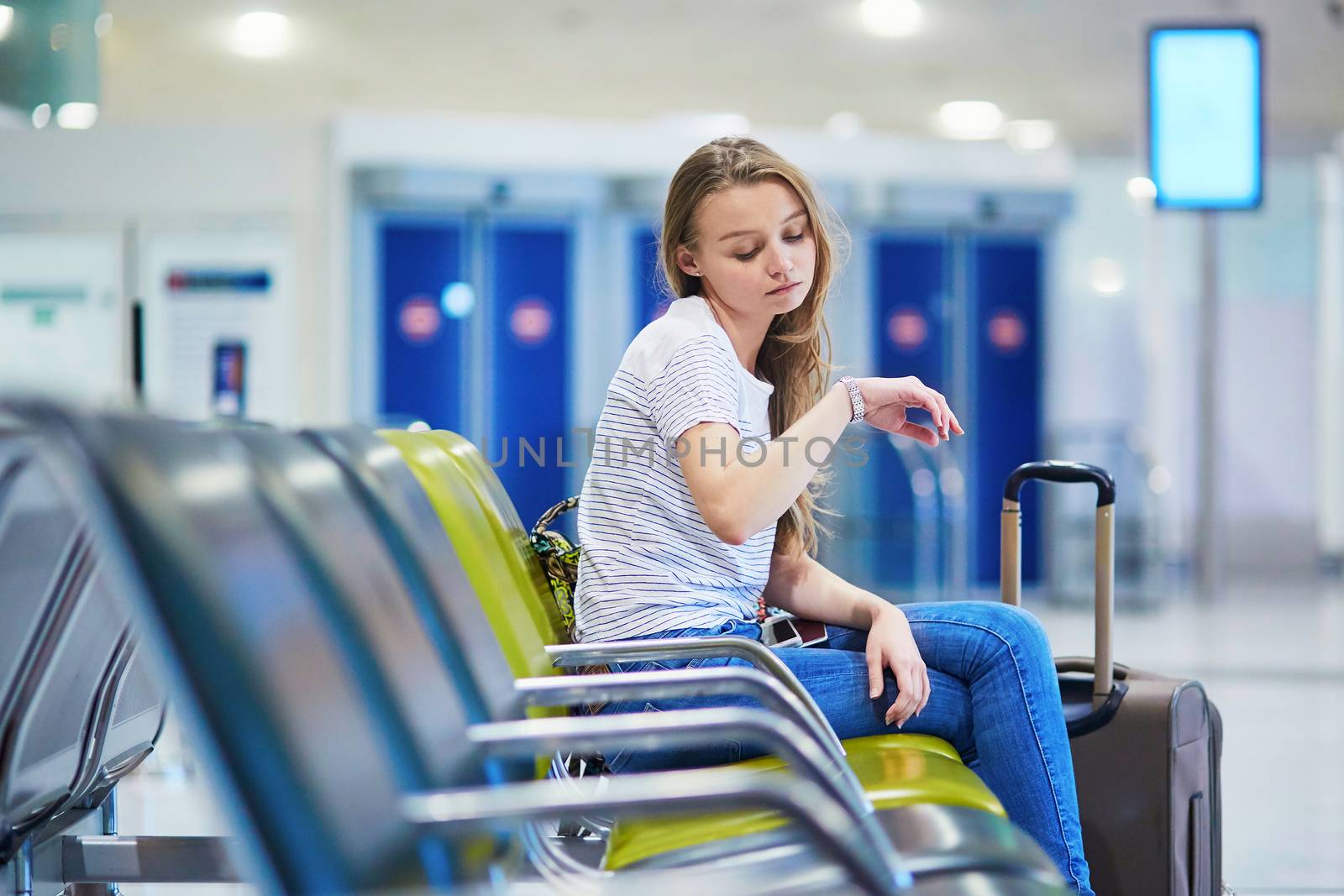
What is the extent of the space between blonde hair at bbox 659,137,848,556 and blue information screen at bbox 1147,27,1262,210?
3275mm

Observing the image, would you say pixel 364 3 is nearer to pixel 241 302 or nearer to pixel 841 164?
pixel 241 302

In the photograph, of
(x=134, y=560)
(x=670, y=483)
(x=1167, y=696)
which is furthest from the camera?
(x=1167, y=696)

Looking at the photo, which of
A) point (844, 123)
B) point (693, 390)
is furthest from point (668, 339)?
point (844, 123)

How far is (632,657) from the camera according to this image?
1538mm

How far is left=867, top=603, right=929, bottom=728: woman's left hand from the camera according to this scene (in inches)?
62.1

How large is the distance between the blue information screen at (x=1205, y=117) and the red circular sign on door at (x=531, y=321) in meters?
3.74

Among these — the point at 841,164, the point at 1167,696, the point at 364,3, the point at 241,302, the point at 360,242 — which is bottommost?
the point at 1167,696

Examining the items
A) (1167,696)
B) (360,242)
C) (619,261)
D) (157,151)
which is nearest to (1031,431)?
(619,261)

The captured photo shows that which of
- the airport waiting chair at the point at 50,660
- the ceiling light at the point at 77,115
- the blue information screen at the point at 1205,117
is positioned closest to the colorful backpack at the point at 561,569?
the airport waiting chair at the point at 50,660

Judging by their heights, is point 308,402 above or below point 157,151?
below

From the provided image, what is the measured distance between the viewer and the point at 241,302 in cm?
613

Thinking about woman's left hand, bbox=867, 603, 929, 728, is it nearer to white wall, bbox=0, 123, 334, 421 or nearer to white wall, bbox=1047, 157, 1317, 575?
white wall, bbox=0, 123, 334, 421

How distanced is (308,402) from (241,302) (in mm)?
602

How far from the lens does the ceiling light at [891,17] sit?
6.27 metres
